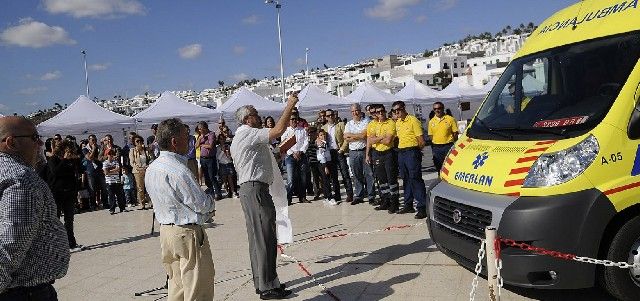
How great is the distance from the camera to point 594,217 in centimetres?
356

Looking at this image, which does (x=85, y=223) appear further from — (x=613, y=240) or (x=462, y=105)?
(x=462, y=105)

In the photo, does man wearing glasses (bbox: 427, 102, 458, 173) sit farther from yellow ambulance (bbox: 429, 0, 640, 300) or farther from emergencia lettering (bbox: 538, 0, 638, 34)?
yellow ambulance (bbox: 429, 0, 640, 300)

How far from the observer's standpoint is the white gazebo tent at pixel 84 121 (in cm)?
1576

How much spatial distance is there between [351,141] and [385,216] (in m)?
1.79

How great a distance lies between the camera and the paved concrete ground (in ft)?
15.7

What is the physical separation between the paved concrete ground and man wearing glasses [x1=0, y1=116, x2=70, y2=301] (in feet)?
9.09

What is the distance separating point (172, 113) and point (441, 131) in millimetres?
11951

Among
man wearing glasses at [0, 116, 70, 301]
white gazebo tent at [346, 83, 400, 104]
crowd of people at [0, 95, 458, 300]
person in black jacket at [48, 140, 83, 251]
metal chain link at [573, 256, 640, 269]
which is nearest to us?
man wearing glasses at [0, 116, 70, 301]

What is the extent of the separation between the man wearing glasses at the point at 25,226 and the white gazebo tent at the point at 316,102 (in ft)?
56.1

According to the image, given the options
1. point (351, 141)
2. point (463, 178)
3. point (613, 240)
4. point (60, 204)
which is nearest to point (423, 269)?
point (463, 178)

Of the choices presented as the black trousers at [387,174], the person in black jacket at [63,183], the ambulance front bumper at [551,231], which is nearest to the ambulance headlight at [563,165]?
the ambulance front bumper at [551,231]

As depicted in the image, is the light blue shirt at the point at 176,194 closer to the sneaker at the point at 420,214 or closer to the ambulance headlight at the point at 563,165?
the ambulance headlight at the point at 563,165

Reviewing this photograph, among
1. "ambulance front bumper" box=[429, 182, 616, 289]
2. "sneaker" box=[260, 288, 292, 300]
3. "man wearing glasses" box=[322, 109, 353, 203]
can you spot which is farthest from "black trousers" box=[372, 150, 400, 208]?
"ambulance front bumper" box=[429, 182, 616, 289]

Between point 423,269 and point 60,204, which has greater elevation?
point 60,204
